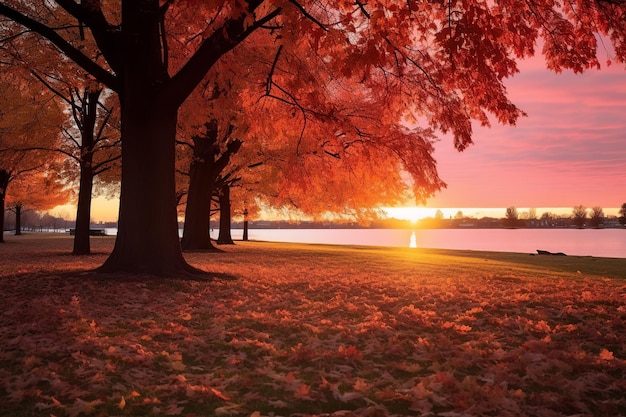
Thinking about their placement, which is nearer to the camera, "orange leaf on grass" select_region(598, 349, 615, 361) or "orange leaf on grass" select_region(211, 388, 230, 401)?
"orange leaf on grass" select_region(211, 388, 230, 401)

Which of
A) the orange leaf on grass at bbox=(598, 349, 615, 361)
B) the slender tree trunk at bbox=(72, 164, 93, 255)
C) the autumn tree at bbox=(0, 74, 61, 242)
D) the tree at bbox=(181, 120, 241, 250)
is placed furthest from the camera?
the tree at bbox=(181, 120, 241, 250)

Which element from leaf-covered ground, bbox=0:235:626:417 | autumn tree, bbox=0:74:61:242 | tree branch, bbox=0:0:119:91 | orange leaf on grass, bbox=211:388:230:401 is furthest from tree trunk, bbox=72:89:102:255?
orange leaf on grass, bbox=211:388:230:401

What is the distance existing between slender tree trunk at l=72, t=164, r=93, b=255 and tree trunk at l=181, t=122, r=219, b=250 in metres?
4.54

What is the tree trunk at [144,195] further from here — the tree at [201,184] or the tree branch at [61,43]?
the tree at [201,184]

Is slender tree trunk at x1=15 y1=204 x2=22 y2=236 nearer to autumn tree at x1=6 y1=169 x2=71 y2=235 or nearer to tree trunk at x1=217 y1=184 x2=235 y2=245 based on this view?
autumn tree at x1=6 y1=169 x2=71 y2=235

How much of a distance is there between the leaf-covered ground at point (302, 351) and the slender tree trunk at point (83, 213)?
11338mm

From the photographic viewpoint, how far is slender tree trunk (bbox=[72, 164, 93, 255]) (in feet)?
Result: 70.4

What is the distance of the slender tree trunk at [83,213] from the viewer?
2145 centimetres

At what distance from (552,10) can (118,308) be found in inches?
414

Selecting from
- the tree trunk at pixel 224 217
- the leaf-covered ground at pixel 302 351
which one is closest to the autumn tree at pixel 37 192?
the tree trunk at pixel 224 217

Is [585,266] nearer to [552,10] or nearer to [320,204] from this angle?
[552,10]

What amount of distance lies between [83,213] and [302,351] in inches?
721

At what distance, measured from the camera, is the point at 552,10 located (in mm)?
10875

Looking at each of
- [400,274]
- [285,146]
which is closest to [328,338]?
[400,274]
